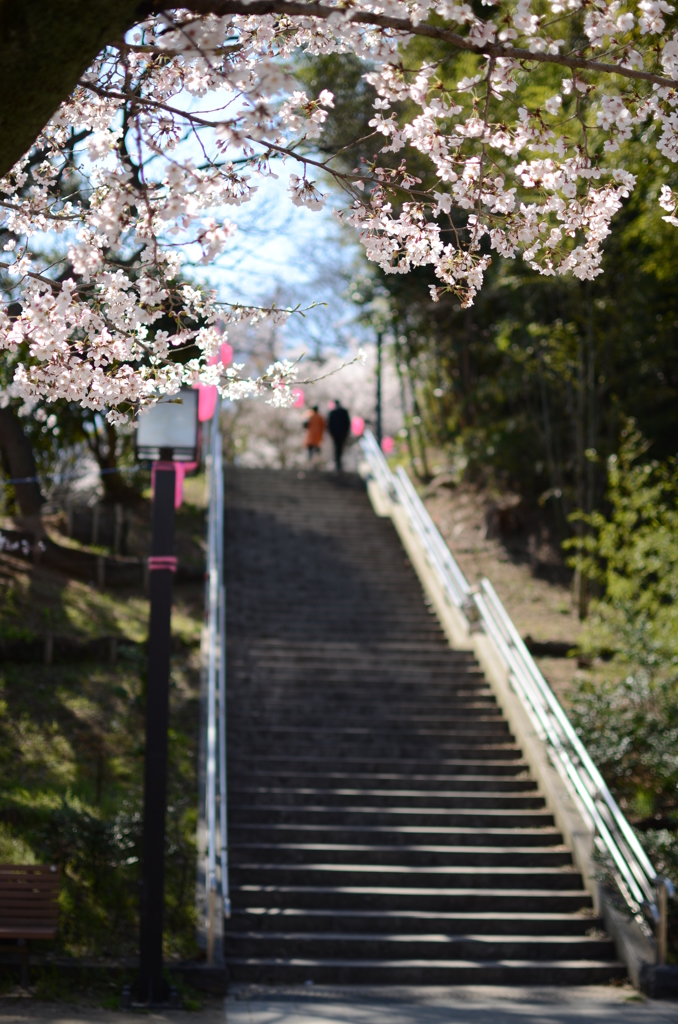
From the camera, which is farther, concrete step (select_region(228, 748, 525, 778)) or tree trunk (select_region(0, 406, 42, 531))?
tree trunk (select_region(0, 406, 42, 531))

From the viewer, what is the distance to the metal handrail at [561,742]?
739cm

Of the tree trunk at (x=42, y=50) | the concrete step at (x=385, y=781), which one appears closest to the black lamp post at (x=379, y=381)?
the concrete step at (x=385, y=781)

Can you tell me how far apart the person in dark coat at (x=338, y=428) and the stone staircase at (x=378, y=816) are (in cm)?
666

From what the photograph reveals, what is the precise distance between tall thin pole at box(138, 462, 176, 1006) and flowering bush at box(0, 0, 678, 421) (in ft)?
7.47

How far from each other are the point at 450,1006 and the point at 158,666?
112 inches

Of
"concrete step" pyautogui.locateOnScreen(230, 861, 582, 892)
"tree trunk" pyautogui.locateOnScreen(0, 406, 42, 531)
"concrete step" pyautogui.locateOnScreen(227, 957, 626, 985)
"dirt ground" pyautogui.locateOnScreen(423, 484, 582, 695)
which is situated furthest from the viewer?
"dirt ground" pyautogui.locateOnScreen(423, 484, 582, 695)

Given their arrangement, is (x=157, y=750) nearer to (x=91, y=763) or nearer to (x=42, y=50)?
(x=91, y=763)

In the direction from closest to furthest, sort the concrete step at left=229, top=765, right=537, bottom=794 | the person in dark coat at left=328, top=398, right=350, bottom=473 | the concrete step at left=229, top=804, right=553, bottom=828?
the concrete step at left=229, top=804, right=553, bottom=828
the concrete step at left=229, top=765, right=537, bottom=794
the person in dark coat at left=328, top=398, right=350, bottom=473

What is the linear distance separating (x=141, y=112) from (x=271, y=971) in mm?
5575

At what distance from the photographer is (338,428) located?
65.3 ft

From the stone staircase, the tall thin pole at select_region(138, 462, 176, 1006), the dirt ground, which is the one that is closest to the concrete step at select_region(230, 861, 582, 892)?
the stone staircase

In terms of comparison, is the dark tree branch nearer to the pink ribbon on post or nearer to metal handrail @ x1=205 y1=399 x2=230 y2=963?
the pink ribbon on post

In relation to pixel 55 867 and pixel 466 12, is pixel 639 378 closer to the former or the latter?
pixel 55 867

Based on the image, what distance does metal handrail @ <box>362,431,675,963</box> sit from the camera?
7387mm
